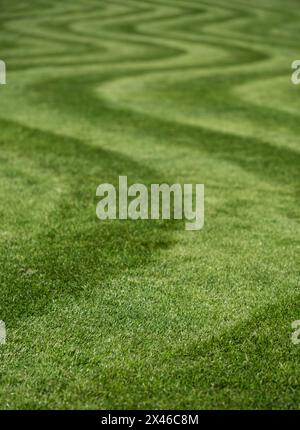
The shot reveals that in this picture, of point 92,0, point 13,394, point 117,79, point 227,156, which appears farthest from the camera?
point 92,0

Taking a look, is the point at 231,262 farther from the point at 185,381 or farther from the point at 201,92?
the point at 201,92

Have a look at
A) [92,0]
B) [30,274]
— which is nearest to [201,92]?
[30,274]

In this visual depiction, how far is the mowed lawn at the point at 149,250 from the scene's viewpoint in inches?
187

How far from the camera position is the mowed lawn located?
4.76 metres

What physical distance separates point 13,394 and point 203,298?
210 centimetres

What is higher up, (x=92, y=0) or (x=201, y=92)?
(x=92, y=0)

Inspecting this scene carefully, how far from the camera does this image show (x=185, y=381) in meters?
4.70

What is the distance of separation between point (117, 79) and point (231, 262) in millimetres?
12415

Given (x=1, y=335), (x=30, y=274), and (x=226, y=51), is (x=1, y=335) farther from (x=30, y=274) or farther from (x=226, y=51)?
(x=226, y=51)

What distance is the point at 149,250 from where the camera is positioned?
7008mm

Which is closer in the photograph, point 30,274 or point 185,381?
point 185,381

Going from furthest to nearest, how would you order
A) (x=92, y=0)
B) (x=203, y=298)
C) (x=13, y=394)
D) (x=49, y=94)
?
(x=92, y=0), (x=49, y=94), (x=203, y=298), (x=13, y=394)

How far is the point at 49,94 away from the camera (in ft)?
52.2

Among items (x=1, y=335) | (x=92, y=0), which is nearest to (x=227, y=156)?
(x=1, y=335)
